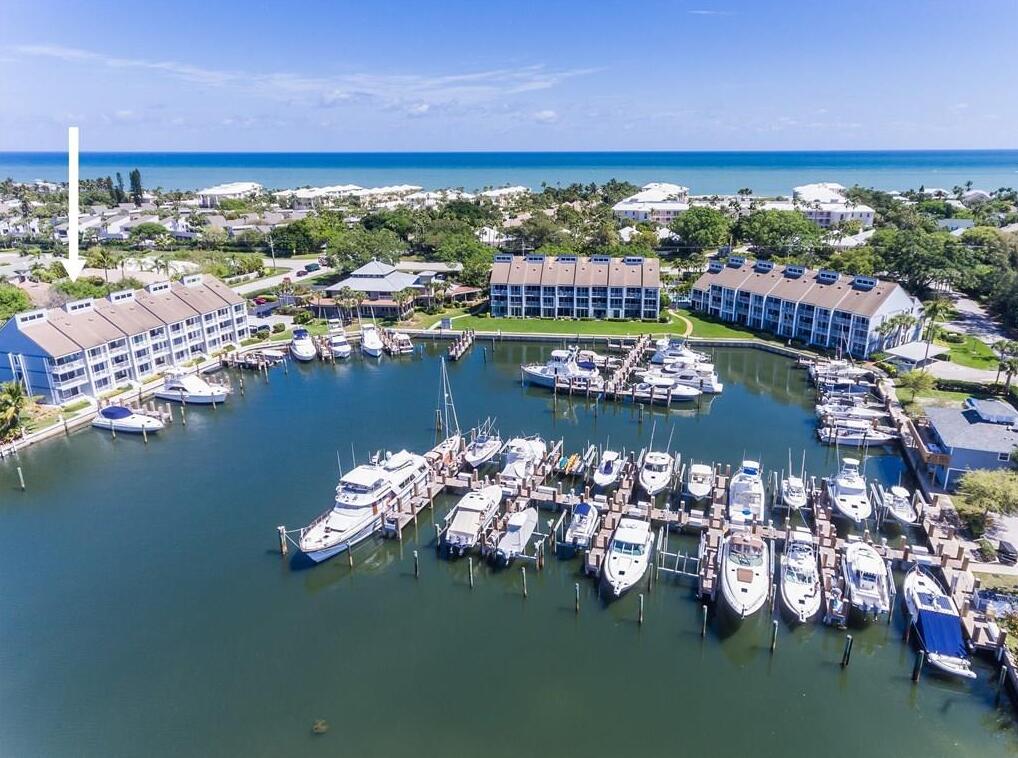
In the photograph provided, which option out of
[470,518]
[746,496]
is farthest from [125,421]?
[746,496]

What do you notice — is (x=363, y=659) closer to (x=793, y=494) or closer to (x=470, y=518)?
(x=470, y=518)

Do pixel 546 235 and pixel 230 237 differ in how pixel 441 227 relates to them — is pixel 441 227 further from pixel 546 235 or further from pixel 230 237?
pixel 230 237

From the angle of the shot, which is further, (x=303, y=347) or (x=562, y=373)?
(x=303, y=347)

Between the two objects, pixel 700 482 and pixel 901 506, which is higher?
pixel 700 482

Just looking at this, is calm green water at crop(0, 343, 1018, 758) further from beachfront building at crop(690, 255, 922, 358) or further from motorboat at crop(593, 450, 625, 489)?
beachfront building at crop(690, 255, 922, 358)

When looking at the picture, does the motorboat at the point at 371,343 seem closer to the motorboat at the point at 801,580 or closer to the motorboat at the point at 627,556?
the motorboat at the point at 627,556

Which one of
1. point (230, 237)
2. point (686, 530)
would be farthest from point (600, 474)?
point (230, 237)

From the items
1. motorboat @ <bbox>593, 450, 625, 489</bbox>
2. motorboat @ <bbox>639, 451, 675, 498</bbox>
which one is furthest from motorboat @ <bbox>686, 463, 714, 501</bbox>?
motorboat @ <bbox>593, 450, 625, 489</bbox>
